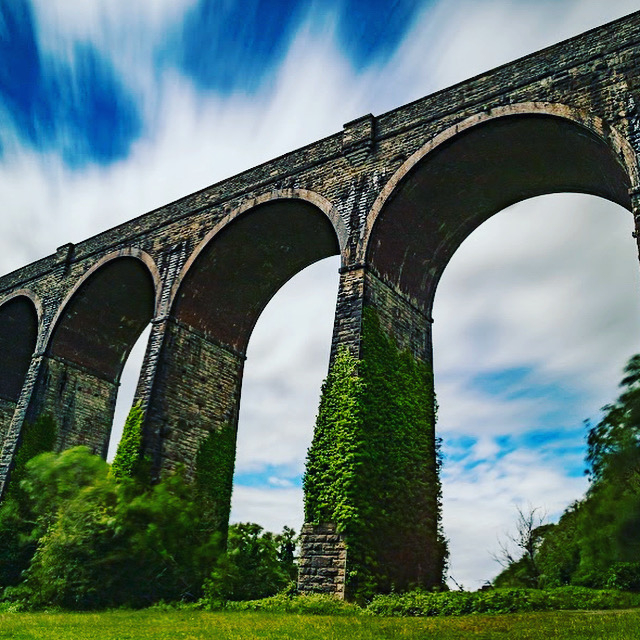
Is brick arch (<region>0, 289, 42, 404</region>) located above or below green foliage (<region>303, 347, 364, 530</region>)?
above

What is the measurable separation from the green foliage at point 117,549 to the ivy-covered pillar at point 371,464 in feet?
8.99

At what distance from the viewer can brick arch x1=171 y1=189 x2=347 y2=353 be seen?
46.0 ft

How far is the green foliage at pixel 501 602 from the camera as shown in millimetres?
7816

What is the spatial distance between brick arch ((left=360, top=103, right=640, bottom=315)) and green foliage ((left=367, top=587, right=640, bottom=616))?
19.5 ft

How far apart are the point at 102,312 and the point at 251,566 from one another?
9.46m

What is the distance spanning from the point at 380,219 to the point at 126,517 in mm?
7224

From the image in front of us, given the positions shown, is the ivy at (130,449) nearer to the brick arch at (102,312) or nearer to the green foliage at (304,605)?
the green foliage at (304,605)

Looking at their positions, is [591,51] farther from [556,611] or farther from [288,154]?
[556,611]

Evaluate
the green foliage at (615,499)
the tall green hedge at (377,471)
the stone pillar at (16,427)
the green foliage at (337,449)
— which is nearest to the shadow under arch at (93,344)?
the stone pillar at (16,427)

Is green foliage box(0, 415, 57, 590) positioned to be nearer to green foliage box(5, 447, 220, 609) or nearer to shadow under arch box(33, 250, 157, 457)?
shadow under arch box(33, 250, 157, 457)

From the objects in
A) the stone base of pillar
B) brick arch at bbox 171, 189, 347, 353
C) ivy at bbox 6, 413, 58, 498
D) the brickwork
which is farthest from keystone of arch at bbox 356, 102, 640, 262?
the brickwork

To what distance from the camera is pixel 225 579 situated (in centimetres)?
1071

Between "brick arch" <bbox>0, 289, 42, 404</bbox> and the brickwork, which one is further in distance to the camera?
"brick arch" <bbox>0, 289, 42, 404</bbox>

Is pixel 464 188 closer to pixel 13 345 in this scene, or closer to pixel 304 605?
pixel 304 605
